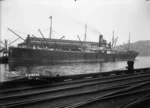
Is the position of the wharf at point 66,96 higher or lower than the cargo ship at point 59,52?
lower

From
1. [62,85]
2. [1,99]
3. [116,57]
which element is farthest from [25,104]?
[116,57]

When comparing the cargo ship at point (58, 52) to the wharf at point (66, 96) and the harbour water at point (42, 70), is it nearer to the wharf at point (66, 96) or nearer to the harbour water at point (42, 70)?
the harbour water at point (42, 70)

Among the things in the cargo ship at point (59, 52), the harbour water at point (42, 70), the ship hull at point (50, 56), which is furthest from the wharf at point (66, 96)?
the cargo ship at point (59, 52)

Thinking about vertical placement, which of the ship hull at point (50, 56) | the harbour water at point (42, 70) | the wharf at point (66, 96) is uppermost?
the ship hull at point (50, 56)

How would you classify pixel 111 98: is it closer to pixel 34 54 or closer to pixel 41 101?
pixel 41 101

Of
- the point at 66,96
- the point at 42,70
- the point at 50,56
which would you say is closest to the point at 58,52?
the point at 50,56

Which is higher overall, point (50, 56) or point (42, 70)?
point (50, 56)

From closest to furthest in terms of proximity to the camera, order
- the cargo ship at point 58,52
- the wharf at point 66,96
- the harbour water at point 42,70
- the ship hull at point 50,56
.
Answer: the wharf at point 66,96 < the harbour water at point 42,70 < the ship hull at point 50,56 < the cargo ship at point 58,52

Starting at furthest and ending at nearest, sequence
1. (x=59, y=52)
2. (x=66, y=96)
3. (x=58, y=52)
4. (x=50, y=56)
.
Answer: (x=59, y=52), (x=58, y=52), (x=50, y=56), (x=66, y=96)

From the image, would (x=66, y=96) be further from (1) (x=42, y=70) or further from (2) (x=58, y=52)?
(2) (x=58, y=52)
